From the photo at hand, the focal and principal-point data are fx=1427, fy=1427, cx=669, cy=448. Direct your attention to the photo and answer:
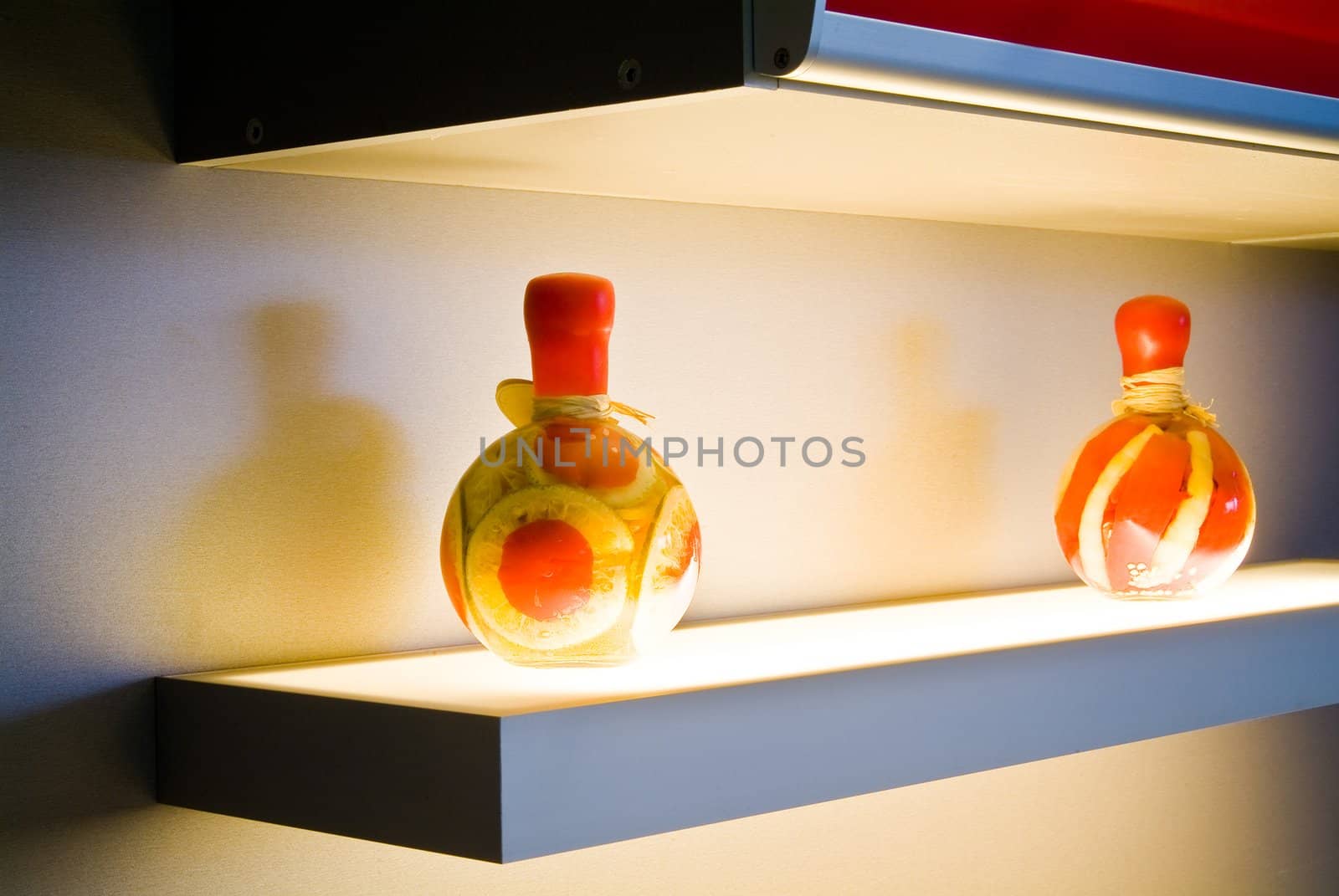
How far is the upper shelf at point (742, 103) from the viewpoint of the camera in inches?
22.0

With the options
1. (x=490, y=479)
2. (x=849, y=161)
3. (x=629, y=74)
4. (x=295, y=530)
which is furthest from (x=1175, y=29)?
(x=295, y=530)

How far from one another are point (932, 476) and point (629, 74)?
59 centimetres

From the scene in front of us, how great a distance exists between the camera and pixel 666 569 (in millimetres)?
679

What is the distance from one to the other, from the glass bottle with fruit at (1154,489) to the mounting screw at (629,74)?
48 centimetres

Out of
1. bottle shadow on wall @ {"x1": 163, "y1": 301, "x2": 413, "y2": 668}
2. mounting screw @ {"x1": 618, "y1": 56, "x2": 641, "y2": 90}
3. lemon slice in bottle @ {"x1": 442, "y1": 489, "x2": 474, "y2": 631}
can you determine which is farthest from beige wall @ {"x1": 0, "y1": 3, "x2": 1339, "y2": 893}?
mounting screw @ {"x1": 618, "y1": 56, "x2": 641, "y2": 90}

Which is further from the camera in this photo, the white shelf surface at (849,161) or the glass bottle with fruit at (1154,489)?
the glass bottle with fruit at (1154,489)

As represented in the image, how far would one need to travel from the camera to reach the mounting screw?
0.56 meters

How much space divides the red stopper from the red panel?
197mm

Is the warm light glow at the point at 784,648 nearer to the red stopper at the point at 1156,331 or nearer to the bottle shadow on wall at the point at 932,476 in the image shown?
the bottle shadow on wall at the point at 932,476

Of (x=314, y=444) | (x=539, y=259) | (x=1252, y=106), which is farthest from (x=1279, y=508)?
(x=314, y=444)

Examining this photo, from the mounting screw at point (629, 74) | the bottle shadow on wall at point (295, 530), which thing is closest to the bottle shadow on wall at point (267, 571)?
the bottle shadow on wall at point (295, 530)

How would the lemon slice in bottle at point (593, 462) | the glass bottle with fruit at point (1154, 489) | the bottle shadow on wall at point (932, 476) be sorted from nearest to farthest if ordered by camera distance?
the lemon slice in bottle at point (593, 462), the glass bottle with fruit at point (1154, 489), the bottle shadow on wall at point (932, 476)

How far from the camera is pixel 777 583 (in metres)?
0.98

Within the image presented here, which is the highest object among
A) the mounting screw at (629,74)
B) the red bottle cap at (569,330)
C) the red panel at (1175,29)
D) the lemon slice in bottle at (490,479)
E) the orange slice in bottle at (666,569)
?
the red panel at (1175,29)
